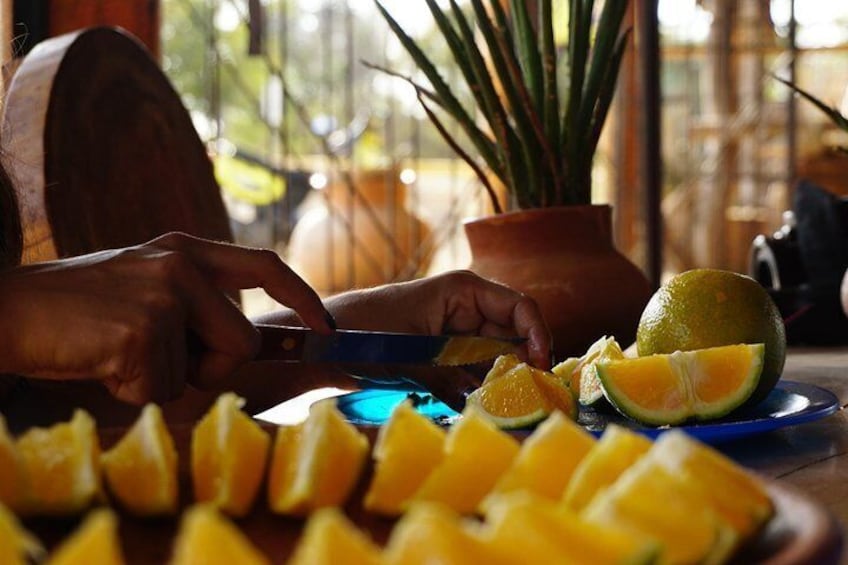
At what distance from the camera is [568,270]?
144cm

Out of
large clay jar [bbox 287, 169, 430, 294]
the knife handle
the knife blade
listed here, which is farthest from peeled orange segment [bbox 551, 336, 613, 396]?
large clay jar [bbox 287, 169, 430, 294]

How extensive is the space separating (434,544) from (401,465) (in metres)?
0.23

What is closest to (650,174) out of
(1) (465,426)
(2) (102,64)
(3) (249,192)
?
(2) (102,64)

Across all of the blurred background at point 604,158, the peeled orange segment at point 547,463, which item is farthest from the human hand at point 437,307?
the blurred background at point 604,158

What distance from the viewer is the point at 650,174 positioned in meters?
2.05

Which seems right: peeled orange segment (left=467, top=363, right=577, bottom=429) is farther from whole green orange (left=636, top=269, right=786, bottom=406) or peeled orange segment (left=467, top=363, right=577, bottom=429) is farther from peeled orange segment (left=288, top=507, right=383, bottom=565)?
peeled orange segment (left=288, top=507, right=383, bottom=565)

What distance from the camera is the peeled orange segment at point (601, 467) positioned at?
1.66 feet

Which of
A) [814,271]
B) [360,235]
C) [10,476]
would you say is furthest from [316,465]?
[360,235]

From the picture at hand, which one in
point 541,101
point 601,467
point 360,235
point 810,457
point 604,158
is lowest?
point 360,235

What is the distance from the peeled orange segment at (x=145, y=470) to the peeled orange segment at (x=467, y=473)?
0.47 feet

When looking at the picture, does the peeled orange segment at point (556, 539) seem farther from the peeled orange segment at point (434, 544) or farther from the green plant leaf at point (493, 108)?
the green plant leaf at point (493, 108)

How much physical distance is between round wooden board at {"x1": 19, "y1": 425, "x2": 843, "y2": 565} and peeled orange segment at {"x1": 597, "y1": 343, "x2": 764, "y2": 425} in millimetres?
308

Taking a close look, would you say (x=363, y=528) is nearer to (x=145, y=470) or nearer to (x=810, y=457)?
(x=145, y=470)

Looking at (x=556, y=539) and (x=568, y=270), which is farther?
(x=568, y=270)
